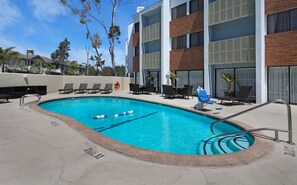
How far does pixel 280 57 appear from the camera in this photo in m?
12.2

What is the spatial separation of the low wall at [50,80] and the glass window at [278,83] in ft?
58.9

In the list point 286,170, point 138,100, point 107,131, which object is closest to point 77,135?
point 107,131

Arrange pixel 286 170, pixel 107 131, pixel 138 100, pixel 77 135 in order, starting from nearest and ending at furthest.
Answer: pixel 286 170
pixel 77 135
pixel 107 131
pixel 138 100

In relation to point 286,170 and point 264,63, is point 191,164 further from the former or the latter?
point 264,63

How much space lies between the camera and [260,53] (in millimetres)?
12703

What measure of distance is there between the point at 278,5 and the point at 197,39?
22.6 feet

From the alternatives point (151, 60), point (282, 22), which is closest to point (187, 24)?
point (151, 60)

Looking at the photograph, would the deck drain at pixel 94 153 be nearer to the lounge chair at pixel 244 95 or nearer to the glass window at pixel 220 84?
the lounge chair at pixel 244 95

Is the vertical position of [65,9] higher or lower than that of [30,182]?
higher

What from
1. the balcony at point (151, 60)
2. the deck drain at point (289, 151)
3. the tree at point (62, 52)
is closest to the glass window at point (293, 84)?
the deck drain at point (289, 151)

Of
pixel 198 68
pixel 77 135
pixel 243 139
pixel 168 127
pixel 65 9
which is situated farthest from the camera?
pixel 65 9

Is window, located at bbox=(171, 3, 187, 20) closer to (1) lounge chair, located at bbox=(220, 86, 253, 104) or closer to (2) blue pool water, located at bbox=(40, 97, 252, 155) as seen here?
(1) lounge chair, located at bbox=(220, 86, 253, 104)

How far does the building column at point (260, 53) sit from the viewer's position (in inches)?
498

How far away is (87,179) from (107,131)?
185 inches
